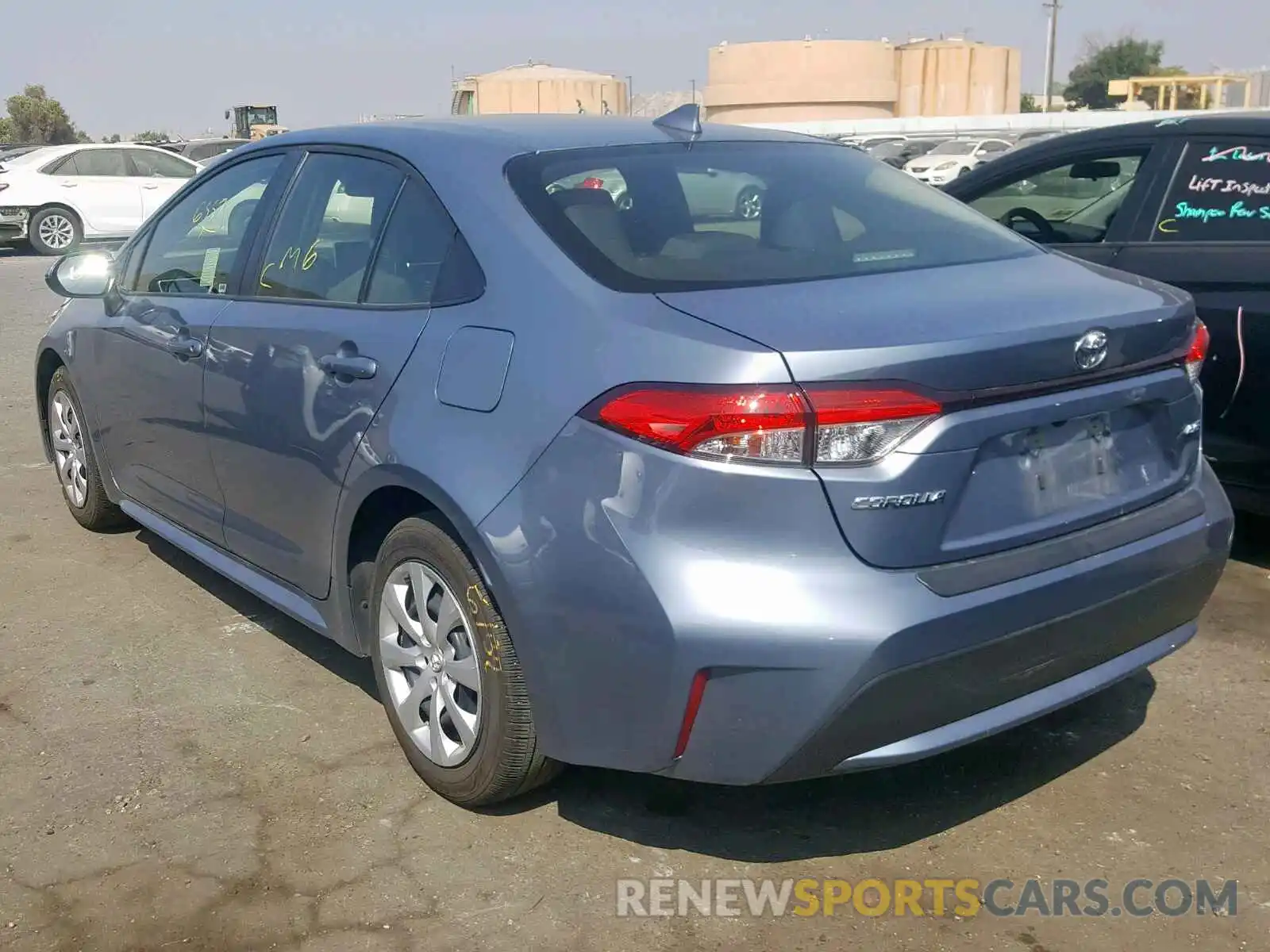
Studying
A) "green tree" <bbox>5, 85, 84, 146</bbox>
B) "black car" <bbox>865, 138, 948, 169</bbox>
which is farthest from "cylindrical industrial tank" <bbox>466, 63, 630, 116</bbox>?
"black car" <bbox>865, 138, 948, 169</bbox>

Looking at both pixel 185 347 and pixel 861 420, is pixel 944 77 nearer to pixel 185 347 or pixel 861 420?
pixel 185 347

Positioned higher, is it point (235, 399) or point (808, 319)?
point (808, 319)

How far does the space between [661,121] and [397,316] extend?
3.36ft

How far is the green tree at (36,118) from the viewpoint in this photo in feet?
277

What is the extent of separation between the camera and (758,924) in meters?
2.76

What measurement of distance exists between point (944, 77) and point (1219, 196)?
3223 inches

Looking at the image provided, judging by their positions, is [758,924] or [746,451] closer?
→ [746,451]

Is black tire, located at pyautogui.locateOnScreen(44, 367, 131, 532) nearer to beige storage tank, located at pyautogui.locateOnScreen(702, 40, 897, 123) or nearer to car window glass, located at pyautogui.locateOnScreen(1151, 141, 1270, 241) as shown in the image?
car window glass, located at pyautogui.locateOnScreen(1151, 141, 1270, 241)

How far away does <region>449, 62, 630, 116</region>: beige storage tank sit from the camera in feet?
260

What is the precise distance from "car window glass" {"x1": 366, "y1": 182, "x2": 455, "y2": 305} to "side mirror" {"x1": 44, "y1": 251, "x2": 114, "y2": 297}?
199cm

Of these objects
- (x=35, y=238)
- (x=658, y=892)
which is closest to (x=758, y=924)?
(x=658, y=892)

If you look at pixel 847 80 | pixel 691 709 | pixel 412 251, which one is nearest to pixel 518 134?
pixel 412 251

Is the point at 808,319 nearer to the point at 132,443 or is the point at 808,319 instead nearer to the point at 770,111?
the point at 132,443

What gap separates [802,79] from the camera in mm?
74188
